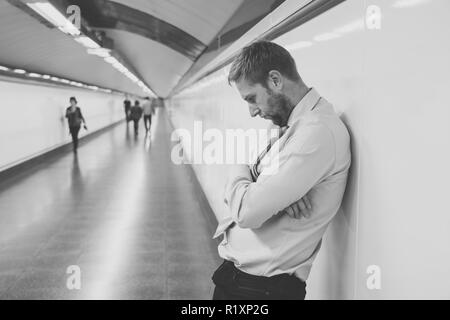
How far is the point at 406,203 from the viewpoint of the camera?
138 centimetres

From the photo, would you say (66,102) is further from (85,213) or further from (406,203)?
(406,203)

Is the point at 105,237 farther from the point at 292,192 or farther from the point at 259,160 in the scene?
the point at 292,192

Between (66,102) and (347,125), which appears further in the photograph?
(66,102)

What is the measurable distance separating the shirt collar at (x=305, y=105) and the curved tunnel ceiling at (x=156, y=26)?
1.37 m

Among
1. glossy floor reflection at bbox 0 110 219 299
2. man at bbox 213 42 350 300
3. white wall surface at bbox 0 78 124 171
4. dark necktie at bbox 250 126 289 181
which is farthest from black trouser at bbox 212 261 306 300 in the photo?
white wall surface at bbox 0 78 124 171

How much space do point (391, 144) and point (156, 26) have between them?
23.4 feet

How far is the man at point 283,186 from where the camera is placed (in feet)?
4.75

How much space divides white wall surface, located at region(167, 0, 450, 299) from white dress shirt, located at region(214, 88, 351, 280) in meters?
0.13

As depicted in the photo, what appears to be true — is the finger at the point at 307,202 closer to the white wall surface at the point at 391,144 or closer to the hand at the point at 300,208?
the hand at the point at 300,208

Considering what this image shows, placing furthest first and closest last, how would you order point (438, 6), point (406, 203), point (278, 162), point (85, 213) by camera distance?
point (85, 213) → point (278, 162) → point (406, 203) → point (438, 6)

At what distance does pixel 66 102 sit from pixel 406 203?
14.3 metres

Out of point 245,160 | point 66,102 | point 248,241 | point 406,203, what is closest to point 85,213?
point 245,160

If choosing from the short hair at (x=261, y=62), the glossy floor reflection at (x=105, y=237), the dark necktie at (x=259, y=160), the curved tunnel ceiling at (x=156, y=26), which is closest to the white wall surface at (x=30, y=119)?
the curved tunnel ceiling at (x=156, y=26)

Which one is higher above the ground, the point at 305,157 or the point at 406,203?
the point at 305,157
